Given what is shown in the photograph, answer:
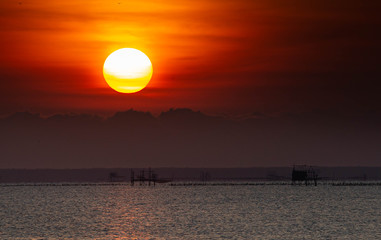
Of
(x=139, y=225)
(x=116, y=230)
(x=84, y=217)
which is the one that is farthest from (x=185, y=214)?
(x=116, y=230)

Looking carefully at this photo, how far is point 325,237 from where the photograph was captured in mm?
84375

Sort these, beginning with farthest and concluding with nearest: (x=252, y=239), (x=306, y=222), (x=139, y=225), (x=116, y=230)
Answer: (x=306, y=222), (x=139, y=225), (x=116, y=230), (x=252, y=239)

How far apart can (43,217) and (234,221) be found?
37.6 m

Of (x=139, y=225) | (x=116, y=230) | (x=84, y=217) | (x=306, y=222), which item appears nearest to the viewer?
(x=116, y=230)

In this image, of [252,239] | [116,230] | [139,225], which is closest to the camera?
[252,239]

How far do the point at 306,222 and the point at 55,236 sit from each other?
138 ft

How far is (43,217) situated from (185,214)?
2670cm

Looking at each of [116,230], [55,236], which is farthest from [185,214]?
[55,236]

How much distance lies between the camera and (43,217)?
123688 millimetres

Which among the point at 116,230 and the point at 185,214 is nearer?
the point at 116,230

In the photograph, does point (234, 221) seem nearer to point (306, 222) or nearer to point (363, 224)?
point (306, 222)

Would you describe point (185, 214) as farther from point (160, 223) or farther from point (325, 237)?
point (325, 237)

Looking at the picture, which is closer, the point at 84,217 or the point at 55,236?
the point at 55,236

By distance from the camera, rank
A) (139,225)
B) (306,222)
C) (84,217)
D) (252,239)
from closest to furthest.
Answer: (252,239) → (139,225) → (306,222) → (84,217)
